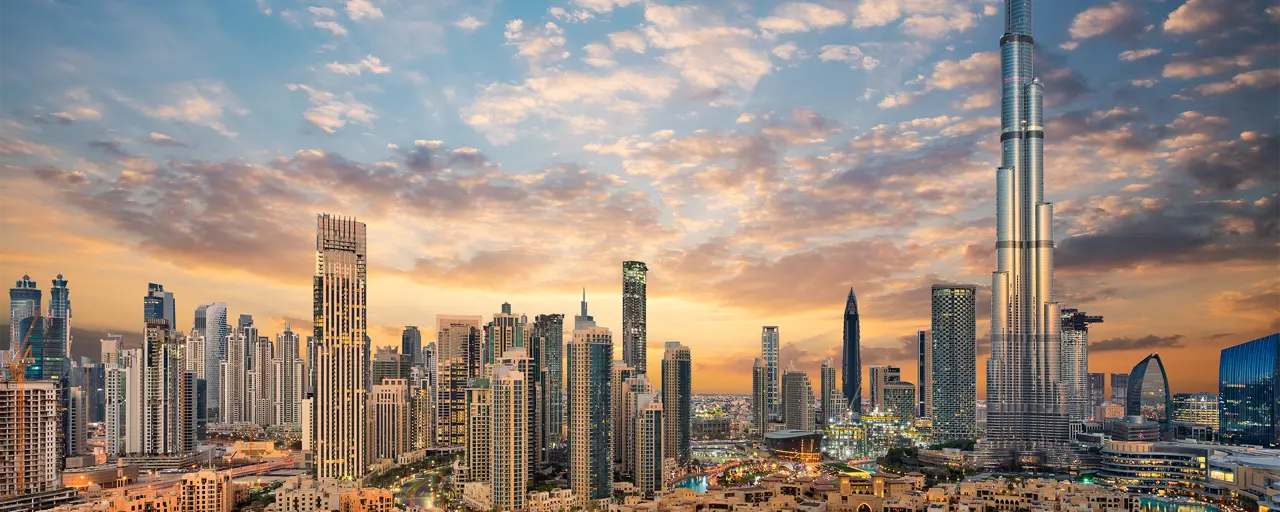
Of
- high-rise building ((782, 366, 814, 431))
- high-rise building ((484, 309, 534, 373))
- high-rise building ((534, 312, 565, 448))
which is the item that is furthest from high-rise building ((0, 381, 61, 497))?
high-rise building ((782, 366, 814, 431))

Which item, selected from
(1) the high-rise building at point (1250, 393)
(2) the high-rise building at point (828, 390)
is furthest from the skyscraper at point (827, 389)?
(1) the high-rise building at point (1250, 393)

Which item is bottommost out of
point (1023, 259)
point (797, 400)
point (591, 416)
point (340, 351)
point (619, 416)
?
point (797, 400)

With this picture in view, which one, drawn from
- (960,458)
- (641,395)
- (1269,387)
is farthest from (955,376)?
(641,395)

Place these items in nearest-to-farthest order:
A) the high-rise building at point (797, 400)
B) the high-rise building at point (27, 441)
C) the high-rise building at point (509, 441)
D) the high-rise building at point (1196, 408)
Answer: the high-rise building at point (27, 441)
the high-rise building at point (509, 441)
the high-rise building at point (1196, 408)
the high-rise building at point (797, 400)

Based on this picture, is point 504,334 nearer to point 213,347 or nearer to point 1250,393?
point 213,347

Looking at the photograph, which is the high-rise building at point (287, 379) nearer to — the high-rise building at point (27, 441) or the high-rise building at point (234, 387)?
the high-rise building at point (234, 387)

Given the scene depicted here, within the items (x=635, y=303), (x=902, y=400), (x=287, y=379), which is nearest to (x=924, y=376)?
(x=902, y=400)
